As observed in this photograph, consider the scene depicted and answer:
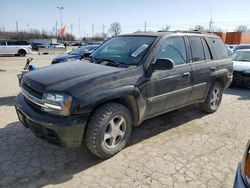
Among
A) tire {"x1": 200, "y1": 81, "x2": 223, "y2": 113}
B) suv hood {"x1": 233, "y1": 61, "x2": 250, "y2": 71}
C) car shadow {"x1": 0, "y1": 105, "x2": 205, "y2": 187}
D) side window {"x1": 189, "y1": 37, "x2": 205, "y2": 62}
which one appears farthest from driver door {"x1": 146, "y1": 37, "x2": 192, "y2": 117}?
suv hood {"x1": 233, "y1": 61, "x2": 250, "y2": 71}

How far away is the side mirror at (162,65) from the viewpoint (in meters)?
3.51

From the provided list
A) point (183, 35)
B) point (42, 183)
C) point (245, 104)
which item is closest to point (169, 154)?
point (42, 183)

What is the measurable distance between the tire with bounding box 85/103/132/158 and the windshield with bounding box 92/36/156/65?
85 cm

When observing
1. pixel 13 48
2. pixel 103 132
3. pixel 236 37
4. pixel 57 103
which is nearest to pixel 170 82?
pixel 103 132

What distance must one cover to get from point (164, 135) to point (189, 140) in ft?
1.49

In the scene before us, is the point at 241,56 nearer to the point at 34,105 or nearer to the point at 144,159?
the point at 144,159

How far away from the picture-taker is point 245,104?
21.5 ft

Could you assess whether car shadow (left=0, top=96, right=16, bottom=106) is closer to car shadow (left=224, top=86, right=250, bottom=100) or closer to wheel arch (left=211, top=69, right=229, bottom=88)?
wheel arch (left=211, top=69, right=229, bottom=88)

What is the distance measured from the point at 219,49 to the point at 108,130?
355 cm

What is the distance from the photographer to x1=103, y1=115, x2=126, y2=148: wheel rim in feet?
11.1

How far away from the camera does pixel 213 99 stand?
5496 mm

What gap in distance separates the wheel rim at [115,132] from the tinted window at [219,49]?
3061mm

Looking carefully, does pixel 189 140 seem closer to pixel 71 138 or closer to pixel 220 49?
pixel 71 138

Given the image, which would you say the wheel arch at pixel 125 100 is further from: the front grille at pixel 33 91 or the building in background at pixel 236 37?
the building in background at pixel 236 37
